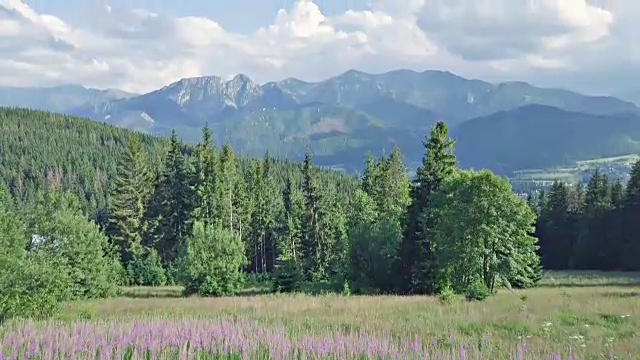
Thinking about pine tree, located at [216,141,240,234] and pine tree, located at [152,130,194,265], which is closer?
pine tree, located at [216,141,240,234]

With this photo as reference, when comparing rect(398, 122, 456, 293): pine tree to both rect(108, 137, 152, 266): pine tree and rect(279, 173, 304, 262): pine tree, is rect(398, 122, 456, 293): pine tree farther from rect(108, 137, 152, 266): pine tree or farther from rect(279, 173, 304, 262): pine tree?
rect(108, 137, 152, 266): pine tree

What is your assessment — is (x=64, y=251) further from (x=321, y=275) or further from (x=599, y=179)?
(x=599, y=179)

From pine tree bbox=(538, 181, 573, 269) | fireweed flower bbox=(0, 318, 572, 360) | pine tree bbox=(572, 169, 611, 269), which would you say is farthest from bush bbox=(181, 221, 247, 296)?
pine tree bbox=(538, 181, 573, 269)

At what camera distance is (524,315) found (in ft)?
50.9

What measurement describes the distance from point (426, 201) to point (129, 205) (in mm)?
49227

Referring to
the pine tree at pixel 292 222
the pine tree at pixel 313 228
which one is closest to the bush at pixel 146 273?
the pine tree at pixel 292 222

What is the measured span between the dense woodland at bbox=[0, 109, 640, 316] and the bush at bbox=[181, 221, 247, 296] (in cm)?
10

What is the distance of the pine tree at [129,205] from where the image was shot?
74.6 m

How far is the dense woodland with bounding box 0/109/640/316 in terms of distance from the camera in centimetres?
3306

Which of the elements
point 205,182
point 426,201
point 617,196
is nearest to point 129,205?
point 205,182

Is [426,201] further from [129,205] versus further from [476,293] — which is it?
[129,205]

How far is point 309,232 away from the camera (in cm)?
6438

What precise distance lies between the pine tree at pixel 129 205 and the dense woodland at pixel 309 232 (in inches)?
7.1

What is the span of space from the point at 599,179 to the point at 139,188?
203 feet
